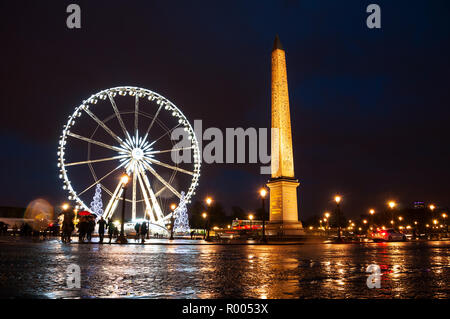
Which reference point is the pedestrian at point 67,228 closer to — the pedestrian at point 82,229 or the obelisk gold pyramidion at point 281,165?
the pedestrian at point 82,229

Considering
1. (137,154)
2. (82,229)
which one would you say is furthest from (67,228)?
(137,154)

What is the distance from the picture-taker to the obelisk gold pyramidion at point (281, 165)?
30.7 m

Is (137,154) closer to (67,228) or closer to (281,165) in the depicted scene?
(281,165)

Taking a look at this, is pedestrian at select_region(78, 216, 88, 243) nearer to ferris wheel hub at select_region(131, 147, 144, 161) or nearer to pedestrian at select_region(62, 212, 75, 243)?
pedestrian at select_region(62, 212, 75, 243)

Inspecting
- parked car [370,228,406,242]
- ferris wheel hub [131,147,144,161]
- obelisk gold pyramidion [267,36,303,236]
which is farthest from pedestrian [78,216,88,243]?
parked car [370,228,406,242]

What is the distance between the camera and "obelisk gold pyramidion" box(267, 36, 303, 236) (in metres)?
30.7

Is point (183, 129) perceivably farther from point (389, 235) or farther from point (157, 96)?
point (389, 235)

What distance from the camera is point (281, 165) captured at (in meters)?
30.8

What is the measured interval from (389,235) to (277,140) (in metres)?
12.2

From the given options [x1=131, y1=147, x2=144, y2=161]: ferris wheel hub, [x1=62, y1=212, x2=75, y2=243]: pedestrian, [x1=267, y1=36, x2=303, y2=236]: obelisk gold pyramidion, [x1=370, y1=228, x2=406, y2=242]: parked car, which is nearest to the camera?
[x1=62, y1=212, x2=75, y2=243]: pedestrian

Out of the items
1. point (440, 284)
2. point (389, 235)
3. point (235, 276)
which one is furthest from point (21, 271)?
point (389, 235)

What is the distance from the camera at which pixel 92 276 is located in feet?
19.4

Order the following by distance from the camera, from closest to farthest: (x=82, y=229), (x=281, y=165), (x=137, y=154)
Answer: (x=82, y=229), (x=281, y=165), (x=137, y=154)

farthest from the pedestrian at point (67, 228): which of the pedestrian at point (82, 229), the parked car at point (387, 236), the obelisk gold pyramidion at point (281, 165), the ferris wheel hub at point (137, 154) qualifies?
the parked car at point (387, 236)
